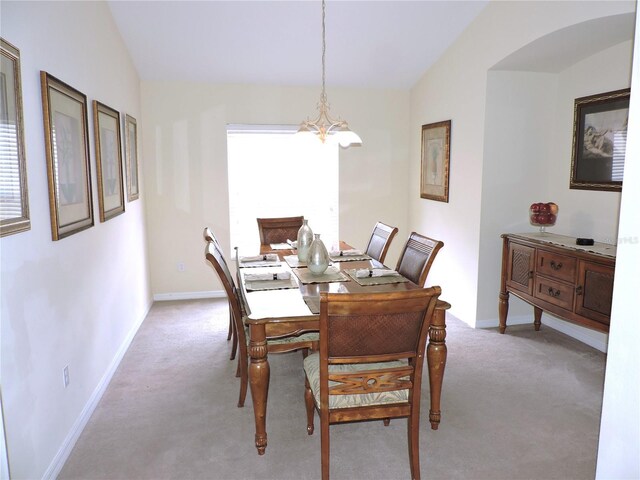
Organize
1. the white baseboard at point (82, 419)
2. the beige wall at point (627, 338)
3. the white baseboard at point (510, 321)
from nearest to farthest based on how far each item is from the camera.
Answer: the beige wall at point (627, 338) < the white baseboard at point (82, 419) < the white baseboard at point (510, 321)

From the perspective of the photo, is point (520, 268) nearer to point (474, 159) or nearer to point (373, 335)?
point (474, 159)

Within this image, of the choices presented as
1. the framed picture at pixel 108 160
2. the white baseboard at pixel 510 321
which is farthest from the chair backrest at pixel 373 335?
the white baseboard at pixel 510 321

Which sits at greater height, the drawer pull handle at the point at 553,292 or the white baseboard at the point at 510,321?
the drawer pull handle at the point at 553,292

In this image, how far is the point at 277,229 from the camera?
464 cm

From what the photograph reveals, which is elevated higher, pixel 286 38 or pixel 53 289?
pixel 286 38

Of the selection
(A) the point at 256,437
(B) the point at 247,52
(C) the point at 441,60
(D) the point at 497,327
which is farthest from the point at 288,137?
(A) the point at 256,437

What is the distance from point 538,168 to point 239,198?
10.2ft

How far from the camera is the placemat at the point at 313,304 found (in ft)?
7.95

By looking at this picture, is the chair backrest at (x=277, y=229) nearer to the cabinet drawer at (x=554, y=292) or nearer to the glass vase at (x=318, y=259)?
the glass vase at (x=318, y=259)

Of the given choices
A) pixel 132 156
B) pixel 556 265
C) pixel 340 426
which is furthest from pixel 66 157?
pixel 556 265

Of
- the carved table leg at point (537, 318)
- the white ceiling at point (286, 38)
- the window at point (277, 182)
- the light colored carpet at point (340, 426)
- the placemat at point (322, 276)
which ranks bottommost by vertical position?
the light colored carpet at point (340, 426)

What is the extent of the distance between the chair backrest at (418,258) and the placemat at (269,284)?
0.80 meters

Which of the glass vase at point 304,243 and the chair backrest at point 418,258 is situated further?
the glass vase at point 304,243

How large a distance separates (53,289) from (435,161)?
3.76 meters
